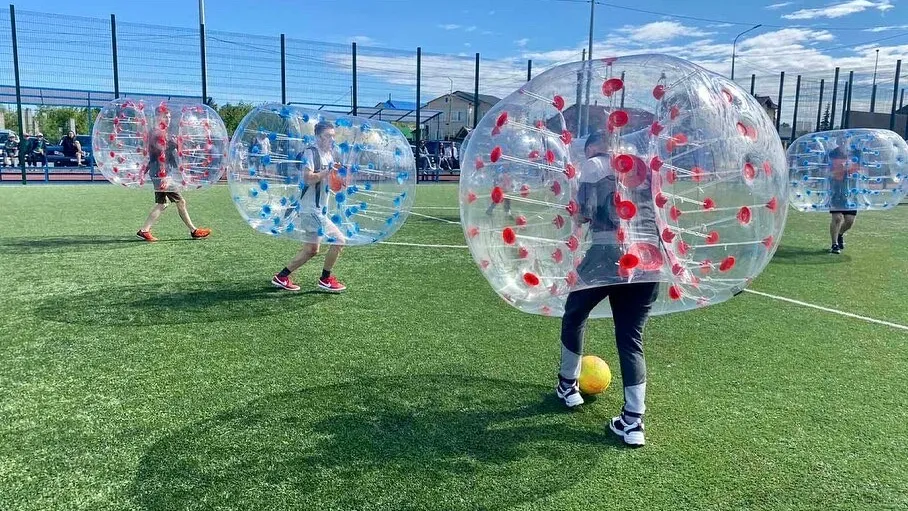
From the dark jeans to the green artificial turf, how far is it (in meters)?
0.41

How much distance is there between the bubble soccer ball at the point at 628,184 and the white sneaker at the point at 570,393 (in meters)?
0.74

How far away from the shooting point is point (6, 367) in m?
4.29

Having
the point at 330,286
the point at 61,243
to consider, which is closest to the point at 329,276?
the point at 330,286

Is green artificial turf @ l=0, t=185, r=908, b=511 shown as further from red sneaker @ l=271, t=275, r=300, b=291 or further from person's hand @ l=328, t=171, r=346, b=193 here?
person's hand @ l=328, t=171, r=346, b=193

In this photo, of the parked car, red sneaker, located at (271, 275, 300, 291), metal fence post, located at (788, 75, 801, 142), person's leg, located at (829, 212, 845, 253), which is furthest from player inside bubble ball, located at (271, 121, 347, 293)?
metal fence post, located at (788, 75, 801, 142)

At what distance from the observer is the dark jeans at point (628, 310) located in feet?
11.3

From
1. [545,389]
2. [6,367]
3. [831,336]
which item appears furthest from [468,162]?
[831,336]

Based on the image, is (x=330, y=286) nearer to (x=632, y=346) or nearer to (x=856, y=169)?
(x=632, y=346)

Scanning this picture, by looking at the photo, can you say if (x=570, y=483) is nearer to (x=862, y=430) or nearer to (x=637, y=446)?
(x=637, y=446)

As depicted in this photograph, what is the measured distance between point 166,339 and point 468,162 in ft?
9.89

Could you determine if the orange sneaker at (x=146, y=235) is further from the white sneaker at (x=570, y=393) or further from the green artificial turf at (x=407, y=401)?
the white sneaker at (x=570, y=393)

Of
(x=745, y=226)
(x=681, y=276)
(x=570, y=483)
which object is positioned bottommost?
(x=570, y=483)

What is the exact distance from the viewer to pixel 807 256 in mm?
9461

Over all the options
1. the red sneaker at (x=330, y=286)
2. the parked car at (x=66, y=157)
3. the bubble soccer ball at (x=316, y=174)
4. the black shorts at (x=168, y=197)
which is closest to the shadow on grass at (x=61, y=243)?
the black shorts at (x=168, y=197)
